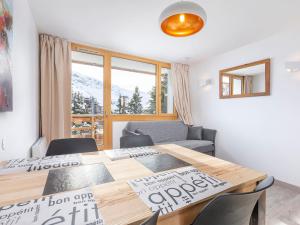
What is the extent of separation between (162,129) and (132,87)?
1163mm

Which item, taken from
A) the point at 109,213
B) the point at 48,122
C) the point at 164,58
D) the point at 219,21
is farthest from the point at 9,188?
the point at 164,58

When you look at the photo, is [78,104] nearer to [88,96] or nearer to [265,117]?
[88,96]

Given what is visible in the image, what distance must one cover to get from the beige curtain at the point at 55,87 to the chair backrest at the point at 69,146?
120cm

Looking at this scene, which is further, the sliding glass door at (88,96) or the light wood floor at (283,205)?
the sliding glass door at (88,96)

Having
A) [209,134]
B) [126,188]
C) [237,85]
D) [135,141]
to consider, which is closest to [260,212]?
[126,188]

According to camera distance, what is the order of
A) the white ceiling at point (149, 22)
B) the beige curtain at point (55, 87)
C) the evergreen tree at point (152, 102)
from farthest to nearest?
the evergreen tree at point (152, 102) → the beige curtain at point (55, 87) → the white ceiling at point (149, 22)

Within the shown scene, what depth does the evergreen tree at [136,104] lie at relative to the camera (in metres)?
3.61

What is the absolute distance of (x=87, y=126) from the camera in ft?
10.3

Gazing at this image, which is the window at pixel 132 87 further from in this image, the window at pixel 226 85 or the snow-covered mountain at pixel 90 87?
the window at pixel 226 85

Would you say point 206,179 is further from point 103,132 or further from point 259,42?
point 259,42

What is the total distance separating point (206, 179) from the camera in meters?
0.90

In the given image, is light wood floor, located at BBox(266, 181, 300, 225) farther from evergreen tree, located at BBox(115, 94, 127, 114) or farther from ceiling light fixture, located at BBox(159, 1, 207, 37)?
evergreen tree, located at BBox(115, 94, 127, 114)

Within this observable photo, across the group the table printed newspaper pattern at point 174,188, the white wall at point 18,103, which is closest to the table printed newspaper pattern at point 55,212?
the table printed newspaper pattern at point 174,188

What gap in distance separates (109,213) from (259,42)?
334 cm
